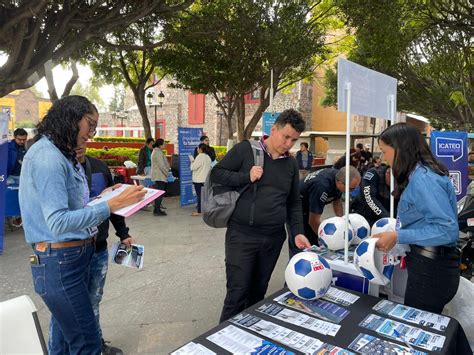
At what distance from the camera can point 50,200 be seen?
5.50 feet

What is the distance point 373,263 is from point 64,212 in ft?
5.68

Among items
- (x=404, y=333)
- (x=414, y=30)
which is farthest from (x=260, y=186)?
(x=414, y=30)

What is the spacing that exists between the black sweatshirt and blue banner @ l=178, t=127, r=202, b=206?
6631 millimetres

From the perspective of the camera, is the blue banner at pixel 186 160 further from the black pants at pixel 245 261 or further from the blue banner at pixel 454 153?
the black pants at pixel 245 261

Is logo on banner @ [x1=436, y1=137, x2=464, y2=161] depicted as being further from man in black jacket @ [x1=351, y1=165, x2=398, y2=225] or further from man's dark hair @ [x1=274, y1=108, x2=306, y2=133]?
man's dark hair @ [x1=274, y1=108, x2=306, y2=133]

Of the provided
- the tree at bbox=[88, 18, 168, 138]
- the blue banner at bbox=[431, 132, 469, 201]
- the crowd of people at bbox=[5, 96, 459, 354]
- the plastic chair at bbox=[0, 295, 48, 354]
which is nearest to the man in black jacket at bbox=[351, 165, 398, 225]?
the crowd of people at bbox=[5, 96, 459, 354]

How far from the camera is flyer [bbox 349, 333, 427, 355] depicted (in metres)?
1.60

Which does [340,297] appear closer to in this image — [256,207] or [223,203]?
[256,207]

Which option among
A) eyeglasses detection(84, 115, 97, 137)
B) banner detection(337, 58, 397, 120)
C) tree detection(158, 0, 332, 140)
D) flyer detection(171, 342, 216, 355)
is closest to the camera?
flyer detection(171, 342, 216, 355)

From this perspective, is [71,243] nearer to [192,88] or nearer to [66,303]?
[66,303]

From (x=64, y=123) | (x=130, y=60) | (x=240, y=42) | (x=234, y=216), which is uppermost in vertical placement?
(x=130, y=60)

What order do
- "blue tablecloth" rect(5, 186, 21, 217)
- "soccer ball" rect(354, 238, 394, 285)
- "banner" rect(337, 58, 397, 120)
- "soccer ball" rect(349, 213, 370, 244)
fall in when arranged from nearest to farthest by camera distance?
"soccer ball" rect(354, 238, 394, 285), "banner" rect(337, 58, 397, 120), "soccer ball" rect(349, 213, 370, 244), "blue tablecloth" rect(5, 186, 21, 217)

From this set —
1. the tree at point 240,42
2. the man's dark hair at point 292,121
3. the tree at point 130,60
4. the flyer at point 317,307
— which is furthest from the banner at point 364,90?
the tree at point 130,60

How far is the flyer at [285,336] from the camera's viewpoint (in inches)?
63.4
